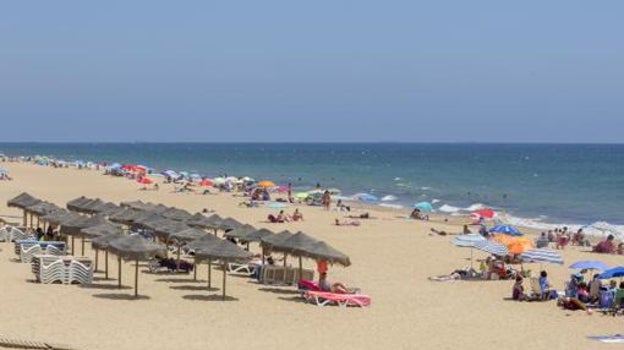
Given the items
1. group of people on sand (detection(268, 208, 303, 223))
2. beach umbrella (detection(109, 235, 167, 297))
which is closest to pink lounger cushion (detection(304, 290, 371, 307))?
beach umbrella (detection(109, 235, 167, 297))

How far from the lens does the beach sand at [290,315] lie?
43.1 feet

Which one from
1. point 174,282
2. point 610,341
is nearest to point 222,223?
point 174,282

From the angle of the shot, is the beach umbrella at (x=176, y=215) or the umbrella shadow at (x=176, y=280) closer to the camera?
the umbrella shadow at (x=176, y=280)

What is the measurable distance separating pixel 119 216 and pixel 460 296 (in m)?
8.84

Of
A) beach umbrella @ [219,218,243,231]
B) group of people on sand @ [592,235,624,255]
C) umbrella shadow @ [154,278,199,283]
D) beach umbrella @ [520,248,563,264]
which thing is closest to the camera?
umbrella shadow @ [154,278,199,283]

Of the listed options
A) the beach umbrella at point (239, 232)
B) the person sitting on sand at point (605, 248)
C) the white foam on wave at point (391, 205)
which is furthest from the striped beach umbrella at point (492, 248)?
the white foam on wave at point (391, 205)

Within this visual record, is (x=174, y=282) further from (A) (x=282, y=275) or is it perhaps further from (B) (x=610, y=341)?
(B) (x=610, y=341)

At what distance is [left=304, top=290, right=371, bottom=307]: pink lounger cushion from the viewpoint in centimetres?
1633

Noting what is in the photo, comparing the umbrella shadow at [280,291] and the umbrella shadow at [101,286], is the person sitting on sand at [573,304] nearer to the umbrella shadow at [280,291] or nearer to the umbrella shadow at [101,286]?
the umbrella shadow at [280,291]

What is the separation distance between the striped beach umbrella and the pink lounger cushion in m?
4.69

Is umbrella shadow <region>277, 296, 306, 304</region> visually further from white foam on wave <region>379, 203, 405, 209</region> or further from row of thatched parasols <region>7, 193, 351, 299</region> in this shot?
white foam on wave <region>379, 203, 405, 209</region>

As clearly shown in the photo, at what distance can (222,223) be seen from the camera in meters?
21.6

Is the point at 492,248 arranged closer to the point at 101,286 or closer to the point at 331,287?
the point at 331,287

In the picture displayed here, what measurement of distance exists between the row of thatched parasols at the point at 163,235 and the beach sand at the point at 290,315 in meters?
0.80
